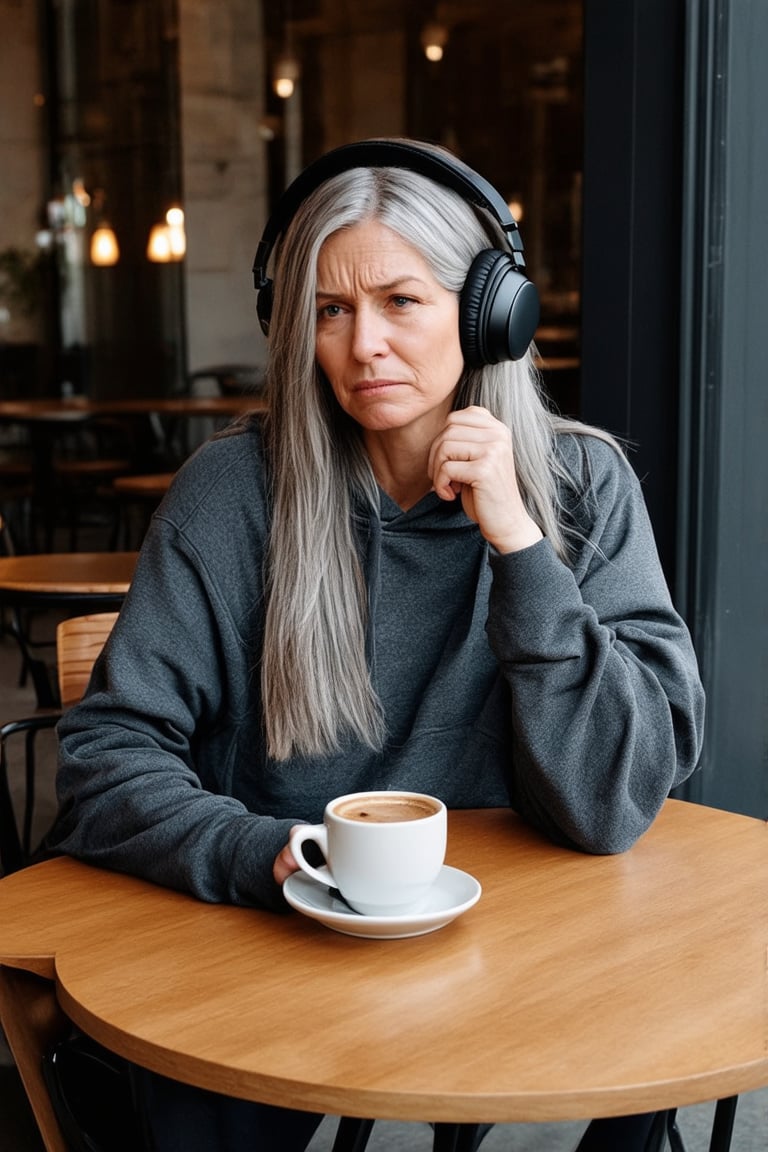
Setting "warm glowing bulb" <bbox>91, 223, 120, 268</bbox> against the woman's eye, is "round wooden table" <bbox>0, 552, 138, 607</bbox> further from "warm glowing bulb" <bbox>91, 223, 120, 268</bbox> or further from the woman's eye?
"warm glowing bulb" <bbox>91, 223, 120, 268</bbox>

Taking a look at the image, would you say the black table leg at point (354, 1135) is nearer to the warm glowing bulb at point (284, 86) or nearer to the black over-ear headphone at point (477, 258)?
the black over-ear headphone at point (477, 258)

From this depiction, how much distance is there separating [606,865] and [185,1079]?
0.51 metres

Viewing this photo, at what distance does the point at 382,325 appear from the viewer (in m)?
1.43

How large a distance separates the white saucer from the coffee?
7cm

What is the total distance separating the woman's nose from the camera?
1.42 m

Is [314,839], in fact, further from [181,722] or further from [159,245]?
[159,245]

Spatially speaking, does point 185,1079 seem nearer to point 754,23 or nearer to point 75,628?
point 75,628

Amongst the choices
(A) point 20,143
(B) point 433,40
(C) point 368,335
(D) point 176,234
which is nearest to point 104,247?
(D) point 176,234

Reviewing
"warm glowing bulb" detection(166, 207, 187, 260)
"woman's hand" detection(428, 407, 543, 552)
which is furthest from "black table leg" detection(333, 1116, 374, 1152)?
"warm glowing bulb" detection(166, 207, 187, 260)

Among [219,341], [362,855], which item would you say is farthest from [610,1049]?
[219,341]

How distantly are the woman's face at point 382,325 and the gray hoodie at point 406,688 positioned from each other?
0.46 feet

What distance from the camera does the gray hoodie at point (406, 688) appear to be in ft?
4.24

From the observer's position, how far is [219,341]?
827cm

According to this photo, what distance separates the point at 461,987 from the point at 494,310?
29.2 inches
